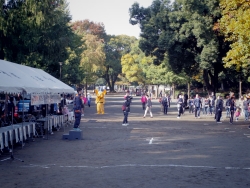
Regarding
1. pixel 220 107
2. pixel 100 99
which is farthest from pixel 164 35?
pixel 220 107

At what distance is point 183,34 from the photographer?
3922cm

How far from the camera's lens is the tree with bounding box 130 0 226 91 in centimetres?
3675

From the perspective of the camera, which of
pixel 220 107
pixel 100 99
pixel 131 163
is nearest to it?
pixel 131 163

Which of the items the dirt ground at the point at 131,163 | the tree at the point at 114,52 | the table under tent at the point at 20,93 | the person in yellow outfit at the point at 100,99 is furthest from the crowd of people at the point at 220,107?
the tree at the point at 114,52

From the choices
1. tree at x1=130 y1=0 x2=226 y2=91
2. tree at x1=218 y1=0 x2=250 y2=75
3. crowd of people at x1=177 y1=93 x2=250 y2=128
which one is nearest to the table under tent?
tree at x1=218 y1=0 x2=250 y2=75

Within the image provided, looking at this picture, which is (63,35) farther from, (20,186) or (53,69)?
(20,186)

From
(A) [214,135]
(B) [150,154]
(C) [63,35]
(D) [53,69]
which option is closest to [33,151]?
(B) [150,154]

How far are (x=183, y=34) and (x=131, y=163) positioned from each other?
29.0m

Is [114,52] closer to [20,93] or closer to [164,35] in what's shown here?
[164,35]

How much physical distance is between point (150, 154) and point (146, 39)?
30.5 metres

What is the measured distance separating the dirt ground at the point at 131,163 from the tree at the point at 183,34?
19.4 meters

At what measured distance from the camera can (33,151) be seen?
48.2 ft

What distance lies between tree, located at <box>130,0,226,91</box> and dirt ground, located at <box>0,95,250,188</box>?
63.6 feet

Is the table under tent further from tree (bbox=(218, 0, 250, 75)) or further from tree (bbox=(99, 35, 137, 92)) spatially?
tree (bbox=(99, 35, 137, 92))
